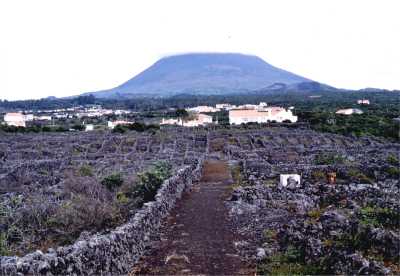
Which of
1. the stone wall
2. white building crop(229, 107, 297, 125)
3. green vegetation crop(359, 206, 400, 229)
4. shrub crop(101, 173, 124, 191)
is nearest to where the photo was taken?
the stone wall

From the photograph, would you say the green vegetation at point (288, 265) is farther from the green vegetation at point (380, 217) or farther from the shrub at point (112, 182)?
the shrub at point (112, 182)

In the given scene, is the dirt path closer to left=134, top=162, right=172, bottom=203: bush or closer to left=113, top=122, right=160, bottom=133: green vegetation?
left=134, top=162, right=172, bottom=203: bush

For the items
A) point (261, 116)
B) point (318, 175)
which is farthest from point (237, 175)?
point (261, 116)

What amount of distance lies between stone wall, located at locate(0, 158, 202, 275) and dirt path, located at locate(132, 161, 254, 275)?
0.36 m

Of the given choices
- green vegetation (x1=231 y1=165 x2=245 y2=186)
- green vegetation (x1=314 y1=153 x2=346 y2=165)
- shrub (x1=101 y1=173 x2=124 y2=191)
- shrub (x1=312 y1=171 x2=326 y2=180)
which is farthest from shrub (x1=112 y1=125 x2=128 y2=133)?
shrub (x1=101 y1=173 x2=124 y2=191)

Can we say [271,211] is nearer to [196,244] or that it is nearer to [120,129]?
[196,244]

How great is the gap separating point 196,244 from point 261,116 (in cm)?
7033

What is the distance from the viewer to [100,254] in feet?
30.2

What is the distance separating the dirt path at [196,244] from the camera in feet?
33.9

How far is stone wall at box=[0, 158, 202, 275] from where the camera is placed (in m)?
7.52

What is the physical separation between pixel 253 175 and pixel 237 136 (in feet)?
91.7

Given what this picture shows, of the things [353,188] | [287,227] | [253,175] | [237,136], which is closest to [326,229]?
[287,227]

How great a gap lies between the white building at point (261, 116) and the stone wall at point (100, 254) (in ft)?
215

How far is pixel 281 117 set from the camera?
79375 millimetres
